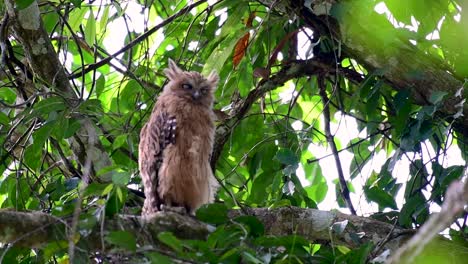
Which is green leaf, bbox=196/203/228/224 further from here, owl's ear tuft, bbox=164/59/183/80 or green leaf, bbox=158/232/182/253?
owl's ear tuft, bbox=164/59/183/80

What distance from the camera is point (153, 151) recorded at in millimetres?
5230

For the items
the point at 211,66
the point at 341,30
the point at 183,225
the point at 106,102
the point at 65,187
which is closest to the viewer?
A: the point at 183,225

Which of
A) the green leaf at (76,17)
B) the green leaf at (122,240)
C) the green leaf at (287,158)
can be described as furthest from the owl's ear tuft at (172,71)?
the green leaf at (122,240)

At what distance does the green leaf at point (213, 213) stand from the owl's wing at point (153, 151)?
137 cm

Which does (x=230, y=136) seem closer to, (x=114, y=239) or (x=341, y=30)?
(x=341, y=30)

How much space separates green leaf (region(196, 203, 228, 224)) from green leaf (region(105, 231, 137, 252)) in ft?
1.86

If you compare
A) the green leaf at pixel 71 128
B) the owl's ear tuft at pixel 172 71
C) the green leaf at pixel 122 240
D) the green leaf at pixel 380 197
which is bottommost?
the green leaf at pixel 122 240

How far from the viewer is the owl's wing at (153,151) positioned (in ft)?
16.9

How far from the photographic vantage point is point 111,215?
12.0 feet

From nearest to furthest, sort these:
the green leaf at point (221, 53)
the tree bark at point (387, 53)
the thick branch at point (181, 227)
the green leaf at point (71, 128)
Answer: the thick branch at point (181, 227)
the green leaf at point (71, 128)
the tree bark at point (387, 53)
the green leaf at point (221, 53)

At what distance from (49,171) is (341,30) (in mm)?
2297

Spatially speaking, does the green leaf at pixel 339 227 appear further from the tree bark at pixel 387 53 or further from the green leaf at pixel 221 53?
the green leaf at pixel 221 53

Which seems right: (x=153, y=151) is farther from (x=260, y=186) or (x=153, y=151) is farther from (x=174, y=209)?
(x=260, y=186)

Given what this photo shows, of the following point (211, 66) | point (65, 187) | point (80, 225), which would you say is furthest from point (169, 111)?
point (80, 225)
